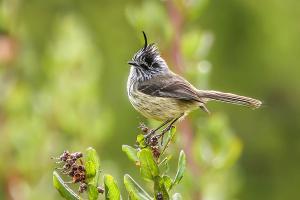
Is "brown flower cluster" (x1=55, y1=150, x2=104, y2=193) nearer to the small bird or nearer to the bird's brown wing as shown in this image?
the small bird

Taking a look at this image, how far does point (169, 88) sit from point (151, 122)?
52 centimetres

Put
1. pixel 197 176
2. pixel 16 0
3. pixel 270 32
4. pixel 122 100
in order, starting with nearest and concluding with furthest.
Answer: pixel 197 176, pixel 16 0, pixel 122 100, pixel 270 32

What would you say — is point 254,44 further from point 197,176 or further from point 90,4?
point 197,176

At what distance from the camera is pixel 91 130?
9258 millimetres

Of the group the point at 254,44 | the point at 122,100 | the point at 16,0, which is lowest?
the point at 122,100

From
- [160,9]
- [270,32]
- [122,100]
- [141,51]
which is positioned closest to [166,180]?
[141,51]

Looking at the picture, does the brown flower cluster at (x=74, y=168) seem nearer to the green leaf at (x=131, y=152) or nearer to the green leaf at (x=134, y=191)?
the green leaf at (x=134, y=191)

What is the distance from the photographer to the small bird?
6.66 meters

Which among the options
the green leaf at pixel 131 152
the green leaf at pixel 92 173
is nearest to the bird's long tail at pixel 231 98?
the green leaf at pixel 131 152

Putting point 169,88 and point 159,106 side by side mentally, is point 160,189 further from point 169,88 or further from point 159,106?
point 169,88

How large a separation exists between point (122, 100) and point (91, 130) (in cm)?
608

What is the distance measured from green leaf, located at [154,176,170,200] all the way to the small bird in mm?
→ 1804

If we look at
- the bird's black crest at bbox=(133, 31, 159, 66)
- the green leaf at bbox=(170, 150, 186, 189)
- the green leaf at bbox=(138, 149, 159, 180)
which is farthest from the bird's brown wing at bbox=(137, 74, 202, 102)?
the green leaf at bbox=(138, 149, 159, 180)

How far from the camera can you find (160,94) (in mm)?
7004
